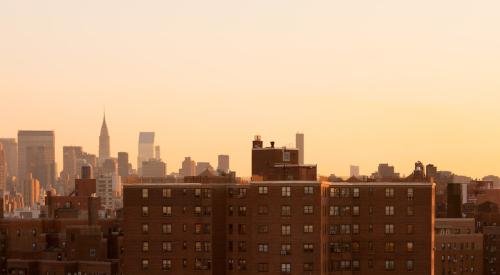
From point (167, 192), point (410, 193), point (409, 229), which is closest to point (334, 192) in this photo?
point (410, 193)

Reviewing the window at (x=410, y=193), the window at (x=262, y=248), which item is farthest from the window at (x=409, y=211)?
the window at (x=262, y=248)

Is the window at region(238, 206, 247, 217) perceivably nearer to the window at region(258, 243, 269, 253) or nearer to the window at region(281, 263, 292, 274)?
the window at region(258, 243, 269, 253)

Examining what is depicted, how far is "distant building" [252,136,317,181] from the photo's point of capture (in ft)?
485

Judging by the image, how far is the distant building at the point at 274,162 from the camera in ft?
485

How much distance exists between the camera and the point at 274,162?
512 feet

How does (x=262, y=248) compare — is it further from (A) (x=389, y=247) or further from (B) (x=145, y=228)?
(A) (x=389, y=247)

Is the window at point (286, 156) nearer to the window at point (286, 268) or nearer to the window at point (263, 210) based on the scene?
the window at point (263, 210)

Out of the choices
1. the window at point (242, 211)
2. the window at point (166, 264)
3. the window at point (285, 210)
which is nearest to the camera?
the window at point (285, 210)

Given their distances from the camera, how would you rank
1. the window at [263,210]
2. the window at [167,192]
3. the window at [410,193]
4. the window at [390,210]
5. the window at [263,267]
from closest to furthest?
the window at [263,210] → the window at [263,267] → the window at [167,192] → the window at [410,193] → the window at [390,210]

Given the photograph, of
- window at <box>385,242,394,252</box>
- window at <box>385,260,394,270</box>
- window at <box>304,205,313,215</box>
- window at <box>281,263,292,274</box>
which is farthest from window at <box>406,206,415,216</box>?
window at <box>281,263,292,274</box>

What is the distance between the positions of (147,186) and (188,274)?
33.6 feet

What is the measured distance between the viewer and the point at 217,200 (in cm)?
13912

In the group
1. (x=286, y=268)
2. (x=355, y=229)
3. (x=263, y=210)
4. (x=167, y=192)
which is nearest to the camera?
(x=263, y=210)

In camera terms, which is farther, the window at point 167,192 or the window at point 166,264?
the window at point 167,192
